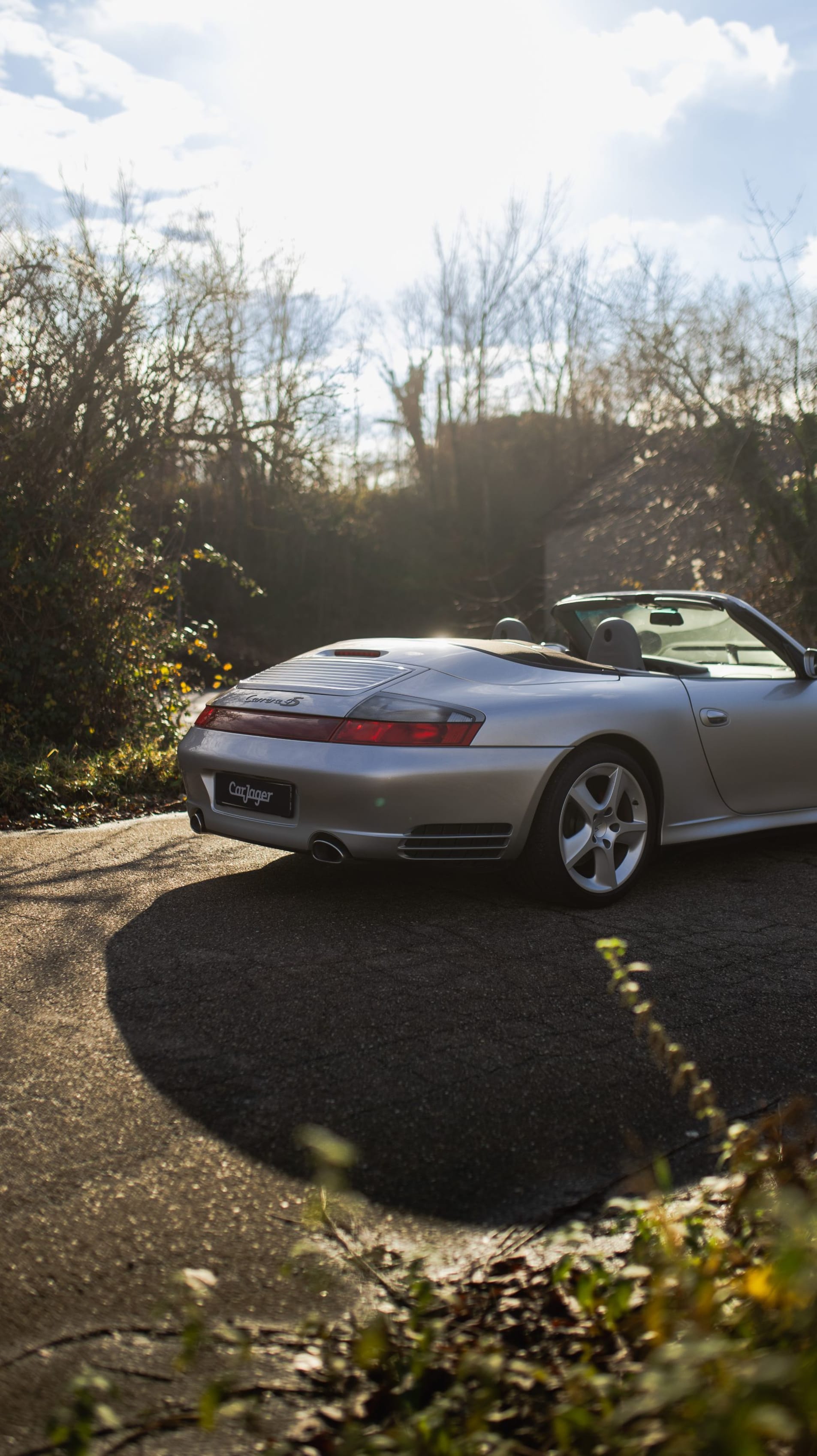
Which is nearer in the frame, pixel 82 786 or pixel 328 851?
pixel 328 851

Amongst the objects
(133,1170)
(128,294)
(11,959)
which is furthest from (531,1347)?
(128,294)

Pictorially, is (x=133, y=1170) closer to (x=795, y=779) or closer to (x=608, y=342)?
(x=795, y=779)

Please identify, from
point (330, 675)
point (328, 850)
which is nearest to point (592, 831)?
point (328, 850)

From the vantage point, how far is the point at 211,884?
4.93m

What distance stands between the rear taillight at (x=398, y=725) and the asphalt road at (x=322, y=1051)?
27.8 inches

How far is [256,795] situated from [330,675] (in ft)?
2.01

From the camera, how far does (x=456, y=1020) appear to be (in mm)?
3281

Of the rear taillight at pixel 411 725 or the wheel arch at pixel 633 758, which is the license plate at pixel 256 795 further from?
the wheel arch at pixel 633 758

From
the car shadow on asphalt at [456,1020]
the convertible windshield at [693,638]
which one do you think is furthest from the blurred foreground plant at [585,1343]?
the convertible windshield at [693,638]

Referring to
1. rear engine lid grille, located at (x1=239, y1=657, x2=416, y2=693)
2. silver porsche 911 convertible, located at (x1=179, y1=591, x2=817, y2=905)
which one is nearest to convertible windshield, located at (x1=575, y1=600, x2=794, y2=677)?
silver porsche 911 convertible, located at (x1=179, y1=591, x2=817, y2=905)

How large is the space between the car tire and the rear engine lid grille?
2.60 feet

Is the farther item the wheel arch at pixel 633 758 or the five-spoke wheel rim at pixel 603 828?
the five-spoke wheel rim at pixel 603 828

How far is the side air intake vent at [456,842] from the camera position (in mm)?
4137

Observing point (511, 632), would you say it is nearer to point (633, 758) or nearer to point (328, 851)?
point (633, 758)
